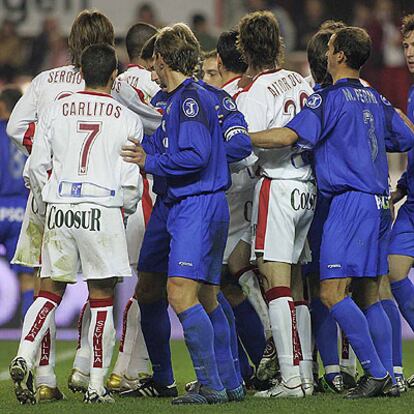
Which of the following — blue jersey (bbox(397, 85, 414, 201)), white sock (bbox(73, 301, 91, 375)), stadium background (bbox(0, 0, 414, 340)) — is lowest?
white sock (bbox(73, 301, 91, 375))

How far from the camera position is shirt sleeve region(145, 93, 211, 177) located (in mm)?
6887

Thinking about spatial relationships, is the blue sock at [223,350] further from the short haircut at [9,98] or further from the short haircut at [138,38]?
the short haircut at [9,98]

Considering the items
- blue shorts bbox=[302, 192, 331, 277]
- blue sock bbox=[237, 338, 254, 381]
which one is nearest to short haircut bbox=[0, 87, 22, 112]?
blue sock bbox=[237, 338, 254, 381]

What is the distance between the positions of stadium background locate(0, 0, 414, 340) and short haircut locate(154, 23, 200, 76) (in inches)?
300

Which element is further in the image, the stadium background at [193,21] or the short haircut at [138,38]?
the stadium background at [193,21]

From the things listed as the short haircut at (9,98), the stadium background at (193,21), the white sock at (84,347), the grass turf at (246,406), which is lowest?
the grass turf at (246,406)

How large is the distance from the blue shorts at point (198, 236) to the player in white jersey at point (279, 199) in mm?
434

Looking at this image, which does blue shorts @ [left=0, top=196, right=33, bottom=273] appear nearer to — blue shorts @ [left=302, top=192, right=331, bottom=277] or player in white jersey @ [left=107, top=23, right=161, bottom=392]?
player in white jersey @ [left=107, top=23, right=161, bottom=392]

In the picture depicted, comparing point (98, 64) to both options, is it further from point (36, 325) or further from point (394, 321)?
point (394, 321)

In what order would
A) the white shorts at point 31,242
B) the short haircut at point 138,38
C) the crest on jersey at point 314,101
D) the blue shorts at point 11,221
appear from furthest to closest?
the blue shorts at point 11,221 < the short haircut at point 138,38 < the white shorts at point 31,242 < the crest on jersey at point 314,101

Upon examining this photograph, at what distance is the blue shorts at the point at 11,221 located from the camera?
444 inches

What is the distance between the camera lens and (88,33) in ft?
25.3

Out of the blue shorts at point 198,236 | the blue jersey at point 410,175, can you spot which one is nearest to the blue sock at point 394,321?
the blue jersey at point 410,175

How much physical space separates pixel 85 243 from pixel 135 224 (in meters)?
1.19
